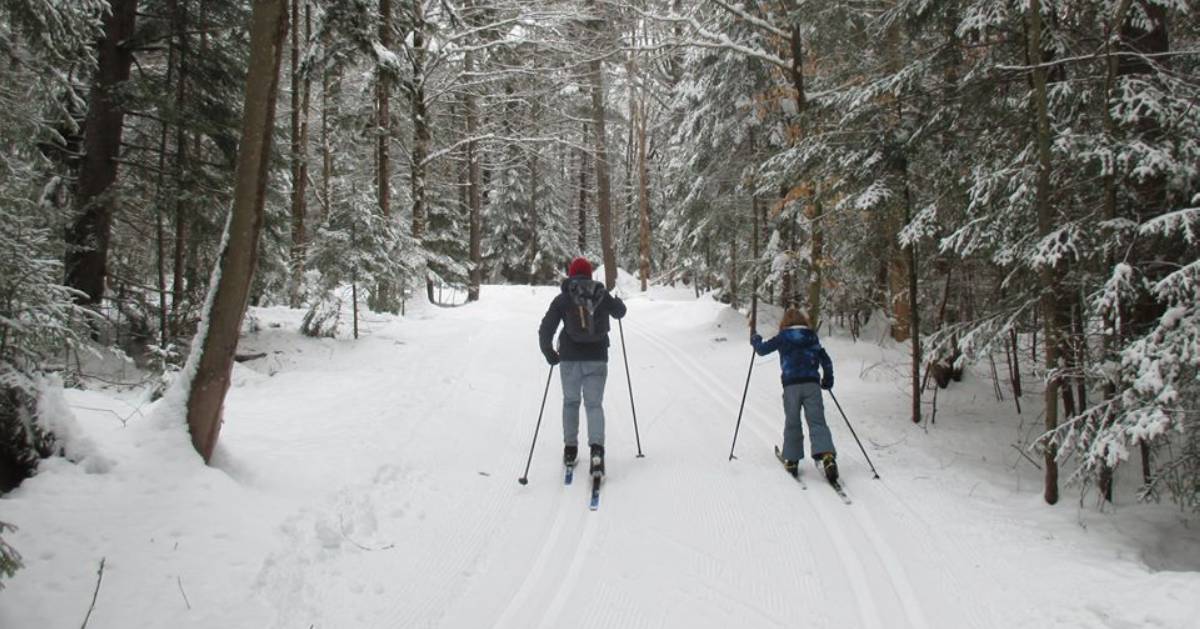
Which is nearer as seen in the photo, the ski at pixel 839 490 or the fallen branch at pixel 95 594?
the fallen branch at pixel 95 594

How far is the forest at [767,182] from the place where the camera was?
4.61m

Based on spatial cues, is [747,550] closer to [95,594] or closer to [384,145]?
[95,594]

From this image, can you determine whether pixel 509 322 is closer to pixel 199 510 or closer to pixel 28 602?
pixel 199 510

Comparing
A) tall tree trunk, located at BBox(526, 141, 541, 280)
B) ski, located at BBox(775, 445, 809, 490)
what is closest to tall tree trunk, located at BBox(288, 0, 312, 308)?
ski, located at BBox(775, 445, 809, 490)

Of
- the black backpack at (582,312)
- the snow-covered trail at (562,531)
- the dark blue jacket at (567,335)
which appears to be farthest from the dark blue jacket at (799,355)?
the black backpack at (582,312)

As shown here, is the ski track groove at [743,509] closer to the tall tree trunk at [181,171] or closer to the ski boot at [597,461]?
the ski boot at [597,461]

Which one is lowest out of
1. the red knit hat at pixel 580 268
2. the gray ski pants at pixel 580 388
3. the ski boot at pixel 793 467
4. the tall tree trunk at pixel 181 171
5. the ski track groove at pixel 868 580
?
the ski track groove at pixel 868 580

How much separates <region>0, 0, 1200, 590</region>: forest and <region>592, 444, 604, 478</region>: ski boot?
319 centimetres

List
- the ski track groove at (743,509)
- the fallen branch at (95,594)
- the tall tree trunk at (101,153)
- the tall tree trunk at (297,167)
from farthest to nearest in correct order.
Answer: the tall tree trunk at (297,167)
the tall tree trunk at (101,153)
the ski track groove at (743,509)
the fallen branch at (95,594)

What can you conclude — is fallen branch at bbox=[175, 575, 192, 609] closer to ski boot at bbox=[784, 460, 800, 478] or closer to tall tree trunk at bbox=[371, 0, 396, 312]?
ski boot at bbox=[784, 460, 800, 478]

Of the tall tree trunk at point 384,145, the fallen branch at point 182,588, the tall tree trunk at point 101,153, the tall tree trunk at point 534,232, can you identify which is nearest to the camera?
the fallen branch at point 182,588

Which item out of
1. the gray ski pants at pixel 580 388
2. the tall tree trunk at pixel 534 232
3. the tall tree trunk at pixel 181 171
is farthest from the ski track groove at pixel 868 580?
the tall tree trunk at pixel 534 232

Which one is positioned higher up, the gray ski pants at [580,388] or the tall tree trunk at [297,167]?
the tall tree trunk at [297,167]

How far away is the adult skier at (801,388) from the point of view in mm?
6211
